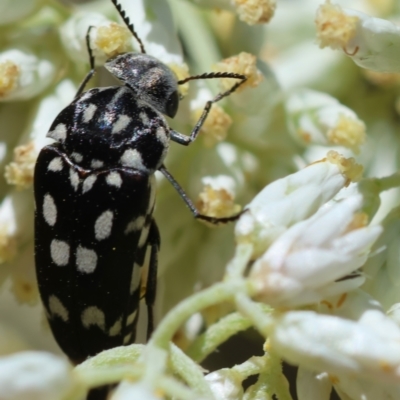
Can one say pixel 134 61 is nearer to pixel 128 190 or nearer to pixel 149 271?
pixel 128 190

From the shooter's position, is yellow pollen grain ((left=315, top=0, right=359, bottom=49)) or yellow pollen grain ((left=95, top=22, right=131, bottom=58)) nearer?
yellow pollen grain ((left=315, top=0, right=359, bottom=49))

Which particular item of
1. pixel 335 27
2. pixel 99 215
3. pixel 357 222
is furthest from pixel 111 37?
pixel 357 222

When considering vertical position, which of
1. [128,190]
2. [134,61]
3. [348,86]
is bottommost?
[348,86]

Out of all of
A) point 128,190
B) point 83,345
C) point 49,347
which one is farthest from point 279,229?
point 49,347

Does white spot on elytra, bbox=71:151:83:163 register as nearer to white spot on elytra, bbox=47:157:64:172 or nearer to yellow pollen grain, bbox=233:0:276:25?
white spot on elytra, bbox=47:157:64:172

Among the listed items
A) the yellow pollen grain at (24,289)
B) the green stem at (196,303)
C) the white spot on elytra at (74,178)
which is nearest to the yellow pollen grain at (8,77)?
the white spot on elytra at (74,178)

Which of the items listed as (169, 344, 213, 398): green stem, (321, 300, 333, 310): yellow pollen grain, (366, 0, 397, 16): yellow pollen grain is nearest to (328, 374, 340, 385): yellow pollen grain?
(321, 300, 333, 310): yellow pollen grain

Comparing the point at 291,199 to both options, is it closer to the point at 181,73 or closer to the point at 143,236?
the point at 143,236
